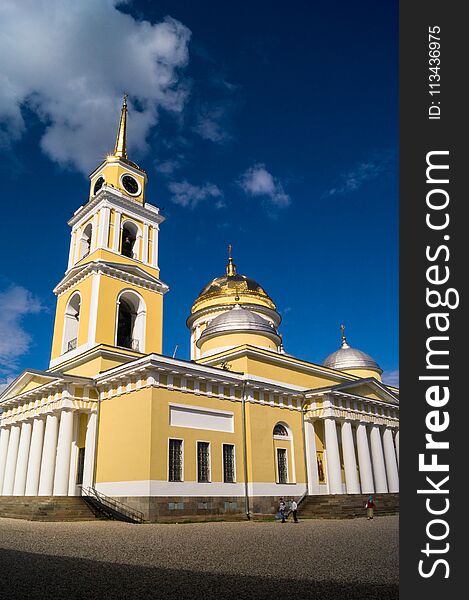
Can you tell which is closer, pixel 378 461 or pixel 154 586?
pixel 154 586

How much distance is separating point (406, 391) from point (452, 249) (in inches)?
67.3

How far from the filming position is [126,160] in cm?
3494

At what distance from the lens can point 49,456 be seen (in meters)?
23.9

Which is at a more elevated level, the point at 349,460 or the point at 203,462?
the point at 349,460

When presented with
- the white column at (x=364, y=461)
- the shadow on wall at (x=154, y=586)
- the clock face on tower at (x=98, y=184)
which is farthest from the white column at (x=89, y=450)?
the clock face on tower at (x=98, y=184)

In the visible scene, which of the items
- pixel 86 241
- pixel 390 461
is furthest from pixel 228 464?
pixel 86 241

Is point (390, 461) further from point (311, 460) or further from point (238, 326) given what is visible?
point (238, 326)

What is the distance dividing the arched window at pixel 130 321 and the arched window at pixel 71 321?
9.46 feet

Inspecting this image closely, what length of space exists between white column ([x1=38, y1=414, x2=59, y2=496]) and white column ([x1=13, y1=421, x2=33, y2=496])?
198 cm

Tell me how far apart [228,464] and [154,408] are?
18.1 feet

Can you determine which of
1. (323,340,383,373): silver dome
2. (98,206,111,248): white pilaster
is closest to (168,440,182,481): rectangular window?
(98,206,111,248): white pilaster

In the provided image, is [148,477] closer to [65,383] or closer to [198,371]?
[198,371]

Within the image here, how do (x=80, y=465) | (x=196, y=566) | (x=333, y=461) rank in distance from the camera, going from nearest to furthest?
(x=196, y=566)
(x=80, y=465)
(x=333, y=461)

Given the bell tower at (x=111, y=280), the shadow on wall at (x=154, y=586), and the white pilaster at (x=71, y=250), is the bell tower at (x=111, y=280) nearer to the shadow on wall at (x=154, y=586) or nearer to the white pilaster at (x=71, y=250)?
the white pilaster at (x=71, y=250)
